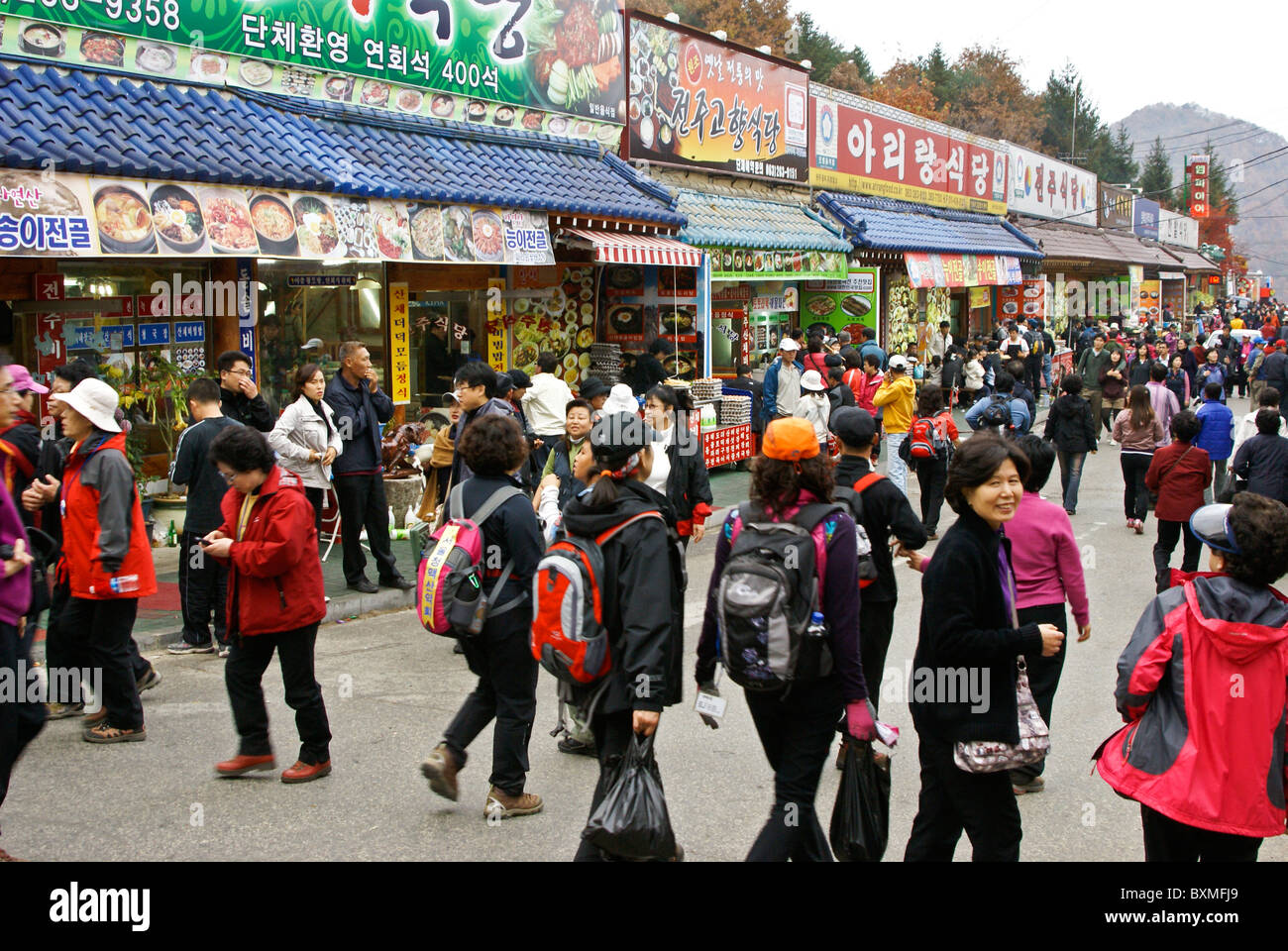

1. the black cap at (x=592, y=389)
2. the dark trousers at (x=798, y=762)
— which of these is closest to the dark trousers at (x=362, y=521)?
the black cap at (x=592, y=389)

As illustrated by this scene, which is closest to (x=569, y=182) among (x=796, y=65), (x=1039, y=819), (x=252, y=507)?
(x=796, y=65)

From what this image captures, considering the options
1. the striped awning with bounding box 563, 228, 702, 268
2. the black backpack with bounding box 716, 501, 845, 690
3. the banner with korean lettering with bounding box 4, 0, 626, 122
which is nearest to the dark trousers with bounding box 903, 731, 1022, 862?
the black backpack with bounding box 716, 501, 845, 690

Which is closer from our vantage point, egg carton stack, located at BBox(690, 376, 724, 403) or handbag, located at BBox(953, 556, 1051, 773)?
handbag, located at BBox(953, 556, 1051, 773)

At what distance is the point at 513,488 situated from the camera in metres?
5.23

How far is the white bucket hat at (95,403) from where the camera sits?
235 inches

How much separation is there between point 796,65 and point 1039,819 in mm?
17719

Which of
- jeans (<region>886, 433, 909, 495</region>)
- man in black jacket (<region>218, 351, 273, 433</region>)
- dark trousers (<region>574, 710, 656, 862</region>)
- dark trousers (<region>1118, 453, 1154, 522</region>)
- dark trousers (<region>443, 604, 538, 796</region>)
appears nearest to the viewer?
dark trousers (<region>574, 710, 656, 862</region>)

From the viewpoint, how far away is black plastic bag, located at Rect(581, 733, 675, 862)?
3.95 meters

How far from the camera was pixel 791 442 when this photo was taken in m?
4.19

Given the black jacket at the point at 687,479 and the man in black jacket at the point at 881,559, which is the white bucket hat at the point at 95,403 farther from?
the man in black jacket at the point at 881,559

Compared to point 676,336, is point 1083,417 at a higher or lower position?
lower

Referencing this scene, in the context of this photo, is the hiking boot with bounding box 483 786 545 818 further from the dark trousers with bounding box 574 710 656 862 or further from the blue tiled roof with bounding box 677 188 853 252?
the blue tiled roof with bounding box 677 188 853 252

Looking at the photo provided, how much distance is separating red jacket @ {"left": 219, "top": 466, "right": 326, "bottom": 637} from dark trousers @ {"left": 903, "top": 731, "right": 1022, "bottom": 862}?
2.89 meters
